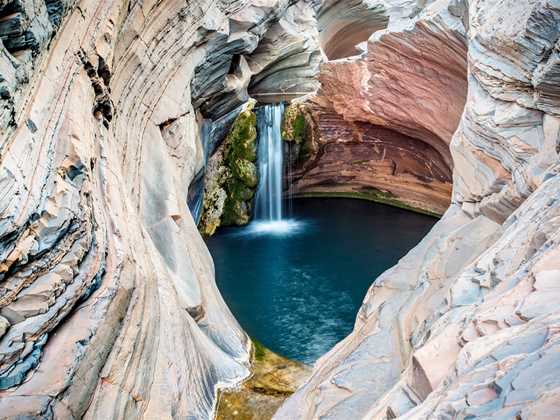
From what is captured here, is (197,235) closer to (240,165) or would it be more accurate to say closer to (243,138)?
(240,165)

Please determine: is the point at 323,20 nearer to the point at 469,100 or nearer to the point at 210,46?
the point at 210,46

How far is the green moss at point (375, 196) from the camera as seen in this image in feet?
59.5

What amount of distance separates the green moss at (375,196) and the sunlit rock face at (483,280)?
7.59m

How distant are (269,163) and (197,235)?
25.2ft

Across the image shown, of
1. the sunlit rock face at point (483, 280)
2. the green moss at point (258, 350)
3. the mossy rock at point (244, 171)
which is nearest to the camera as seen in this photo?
the sunlit rock face at point (483, 280)

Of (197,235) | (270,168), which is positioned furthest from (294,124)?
(197,235)

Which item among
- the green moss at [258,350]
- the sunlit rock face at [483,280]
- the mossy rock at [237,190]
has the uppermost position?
the mossy rock at [237,190]

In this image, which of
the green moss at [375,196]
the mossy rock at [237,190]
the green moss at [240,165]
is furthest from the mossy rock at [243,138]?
the green moss at [375,196]

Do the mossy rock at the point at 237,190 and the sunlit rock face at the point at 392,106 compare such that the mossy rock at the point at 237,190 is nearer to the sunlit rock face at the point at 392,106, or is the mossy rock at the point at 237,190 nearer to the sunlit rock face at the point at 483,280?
the sunlit rock face at the point at 392,106

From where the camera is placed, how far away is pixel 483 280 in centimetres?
528

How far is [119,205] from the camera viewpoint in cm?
696

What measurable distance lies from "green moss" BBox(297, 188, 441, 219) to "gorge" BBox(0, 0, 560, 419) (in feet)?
12.0

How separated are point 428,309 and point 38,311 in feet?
14.8

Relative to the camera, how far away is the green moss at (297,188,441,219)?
59.5 ft
